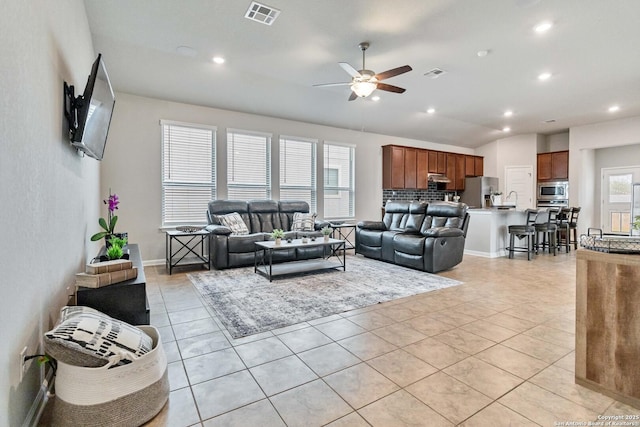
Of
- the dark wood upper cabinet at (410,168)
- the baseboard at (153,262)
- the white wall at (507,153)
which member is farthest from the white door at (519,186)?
the baseboard at (153,262)

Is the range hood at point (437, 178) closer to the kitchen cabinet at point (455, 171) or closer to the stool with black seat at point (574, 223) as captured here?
the kitchen cabinet at point (455, 171)

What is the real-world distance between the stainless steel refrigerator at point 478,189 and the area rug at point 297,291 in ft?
16.0

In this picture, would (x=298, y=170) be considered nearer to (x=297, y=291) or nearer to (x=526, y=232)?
(x=297, y=291)

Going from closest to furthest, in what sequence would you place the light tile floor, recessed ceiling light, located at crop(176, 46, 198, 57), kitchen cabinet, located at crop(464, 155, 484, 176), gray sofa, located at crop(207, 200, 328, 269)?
the light tile floor
recessed ceiling light, located at crop(176, 46, 198, 57)
gray sofa, located at crop(207, 200, 328, 269)
kitchen cabinet, located at crop(464, 155, 484, 176)

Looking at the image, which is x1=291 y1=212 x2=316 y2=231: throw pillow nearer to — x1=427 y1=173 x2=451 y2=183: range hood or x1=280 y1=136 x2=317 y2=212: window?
x1=280 y1=136 x2=317 y2=212: window

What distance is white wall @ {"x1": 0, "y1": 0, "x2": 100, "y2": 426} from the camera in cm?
126

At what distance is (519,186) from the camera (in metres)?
8.95

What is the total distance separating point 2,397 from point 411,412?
5.82 ft

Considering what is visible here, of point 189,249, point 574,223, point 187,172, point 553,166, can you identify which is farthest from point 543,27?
point 553,166

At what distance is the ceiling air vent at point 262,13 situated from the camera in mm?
3086

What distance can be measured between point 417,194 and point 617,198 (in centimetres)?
476

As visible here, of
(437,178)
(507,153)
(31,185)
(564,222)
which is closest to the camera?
(31,185)

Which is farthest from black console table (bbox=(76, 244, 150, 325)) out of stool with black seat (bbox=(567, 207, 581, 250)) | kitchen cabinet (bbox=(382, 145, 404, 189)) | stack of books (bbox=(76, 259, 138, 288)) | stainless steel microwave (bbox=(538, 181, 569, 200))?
stainless steel microwave (bbox=(538, 181, 569, 200))

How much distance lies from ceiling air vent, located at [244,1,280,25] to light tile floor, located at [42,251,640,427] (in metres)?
3.03
